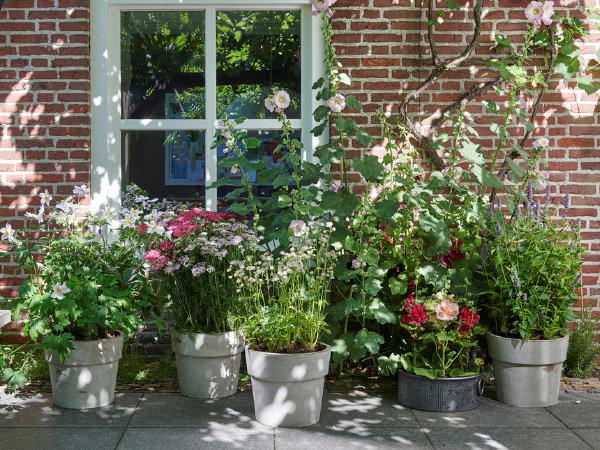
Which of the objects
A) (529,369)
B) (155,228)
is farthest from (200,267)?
(529,369)

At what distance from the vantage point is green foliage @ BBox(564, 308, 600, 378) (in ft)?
15.4

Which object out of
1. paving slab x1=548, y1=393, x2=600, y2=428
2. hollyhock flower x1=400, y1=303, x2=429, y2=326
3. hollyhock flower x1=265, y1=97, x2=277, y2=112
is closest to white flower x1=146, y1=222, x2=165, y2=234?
hollyhock flower x1=265, y1=97, x2=277, y2=112

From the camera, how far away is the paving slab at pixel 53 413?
152 inches

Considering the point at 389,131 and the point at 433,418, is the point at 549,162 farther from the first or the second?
the point at 433,418

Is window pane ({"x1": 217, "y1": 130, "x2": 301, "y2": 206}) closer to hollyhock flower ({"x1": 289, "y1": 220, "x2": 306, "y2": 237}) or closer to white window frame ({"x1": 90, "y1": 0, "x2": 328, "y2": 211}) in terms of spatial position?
white window frame ({"x1": 90, "y1": 0, "x2": 328, "y2": 211})

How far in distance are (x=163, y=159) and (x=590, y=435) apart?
9.66 feet

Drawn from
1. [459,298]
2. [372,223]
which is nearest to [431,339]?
[459,298]

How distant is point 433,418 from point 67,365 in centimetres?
191

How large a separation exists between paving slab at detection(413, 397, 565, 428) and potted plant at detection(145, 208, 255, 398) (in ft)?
3.53

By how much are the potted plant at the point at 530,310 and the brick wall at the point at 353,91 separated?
758 mm

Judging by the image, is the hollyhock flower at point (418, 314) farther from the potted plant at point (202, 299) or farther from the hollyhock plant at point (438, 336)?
the potted plant at point (202, 299)

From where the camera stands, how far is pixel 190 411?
4062mm

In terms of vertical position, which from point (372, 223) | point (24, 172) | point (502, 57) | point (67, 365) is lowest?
point (67, 365)

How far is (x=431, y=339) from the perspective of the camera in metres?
4.13
